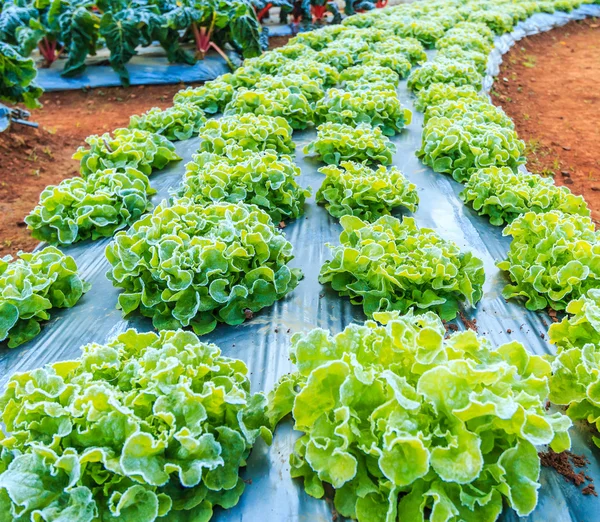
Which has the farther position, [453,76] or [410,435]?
[453,76]

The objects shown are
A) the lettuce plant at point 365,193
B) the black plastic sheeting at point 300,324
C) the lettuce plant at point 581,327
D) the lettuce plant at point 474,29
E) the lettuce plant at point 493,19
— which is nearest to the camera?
the black plastic sheeting at point 300,324

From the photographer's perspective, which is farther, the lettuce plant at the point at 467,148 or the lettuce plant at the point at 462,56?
the lettuce plant at the point at 462,56

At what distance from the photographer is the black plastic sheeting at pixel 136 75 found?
500 inches

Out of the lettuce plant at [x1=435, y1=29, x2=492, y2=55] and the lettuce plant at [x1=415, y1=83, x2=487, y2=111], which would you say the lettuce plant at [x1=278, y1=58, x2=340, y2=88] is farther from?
the lettuce plant at [x1=435, y1=29, x2=492, y2=55]

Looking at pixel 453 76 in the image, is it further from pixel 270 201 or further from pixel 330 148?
pixel 270 201

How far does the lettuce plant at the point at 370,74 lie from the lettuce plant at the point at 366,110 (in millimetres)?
1232

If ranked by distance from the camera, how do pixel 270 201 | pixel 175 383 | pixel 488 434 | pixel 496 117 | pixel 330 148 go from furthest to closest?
pixel 496 117 < pixel 330 148 < pixel 270 201 < pixel 175 383 < pixel 488 434

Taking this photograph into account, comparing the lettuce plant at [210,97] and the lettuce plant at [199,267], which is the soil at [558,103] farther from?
the lettuce plant at [199,267]

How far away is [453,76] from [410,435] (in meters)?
8.24

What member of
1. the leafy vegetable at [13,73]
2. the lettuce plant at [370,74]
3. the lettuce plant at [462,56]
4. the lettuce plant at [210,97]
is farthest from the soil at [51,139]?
the lettuce plant at [462,56]

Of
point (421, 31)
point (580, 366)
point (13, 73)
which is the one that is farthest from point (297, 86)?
point (421, 31)

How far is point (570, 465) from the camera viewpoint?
2795mm

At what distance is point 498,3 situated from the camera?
65.4 ft

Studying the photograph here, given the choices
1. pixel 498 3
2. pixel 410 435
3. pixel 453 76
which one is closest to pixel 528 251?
pixel 410 435
